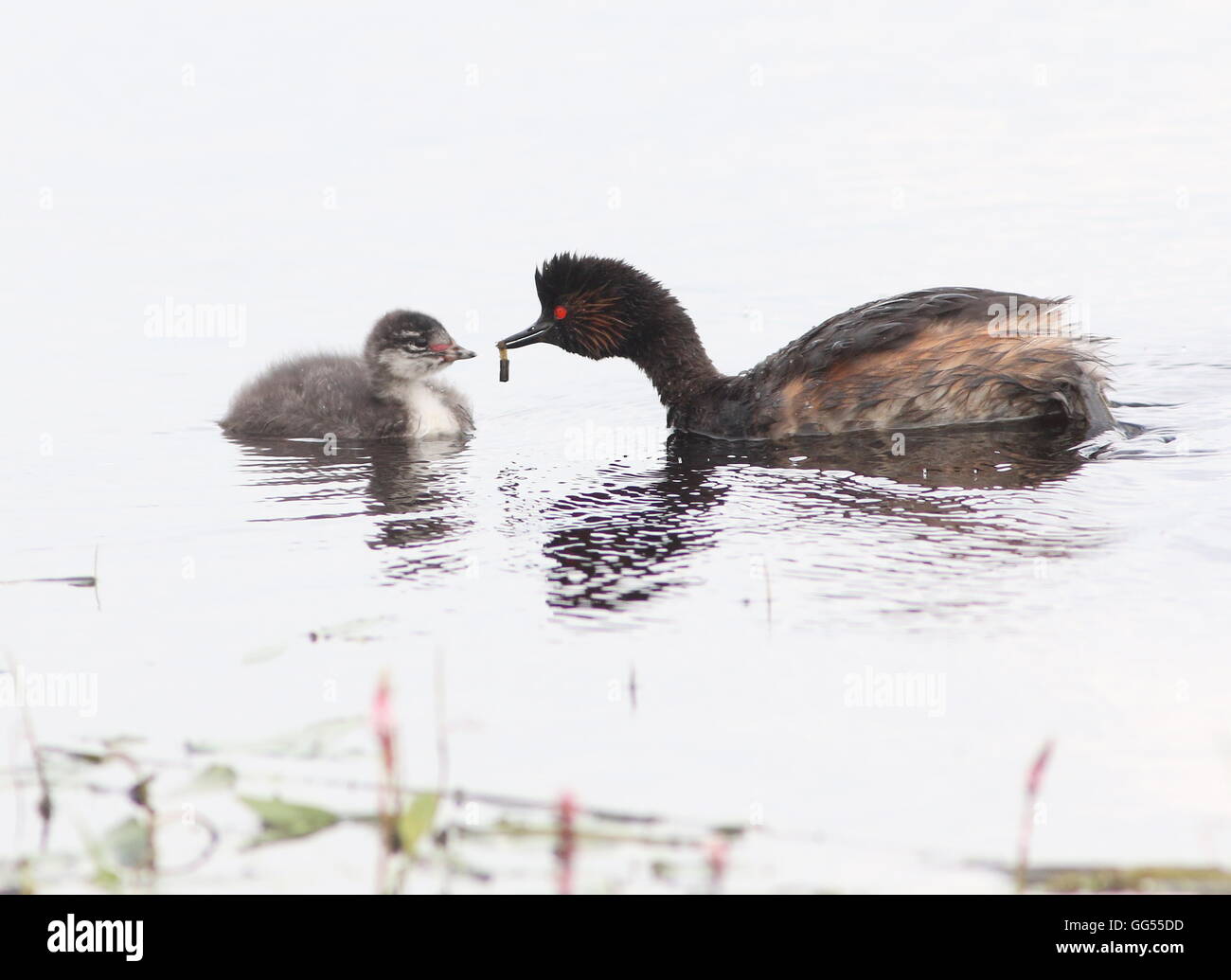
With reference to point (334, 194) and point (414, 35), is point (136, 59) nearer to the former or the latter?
point (414, 35)

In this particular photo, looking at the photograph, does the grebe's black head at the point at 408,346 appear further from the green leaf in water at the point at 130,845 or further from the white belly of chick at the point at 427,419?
the green leaf in water at the point at 130,845

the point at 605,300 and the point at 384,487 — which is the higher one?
the point at 605,300

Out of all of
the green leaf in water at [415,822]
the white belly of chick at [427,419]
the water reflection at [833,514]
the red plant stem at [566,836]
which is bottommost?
the green leaf in water at [415,822]

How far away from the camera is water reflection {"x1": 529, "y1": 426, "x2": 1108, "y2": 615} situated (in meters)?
6.30

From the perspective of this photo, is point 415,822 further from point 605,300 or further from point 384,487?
point 605,300

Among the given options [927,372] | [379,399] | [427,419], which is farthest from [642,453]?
[379,399]

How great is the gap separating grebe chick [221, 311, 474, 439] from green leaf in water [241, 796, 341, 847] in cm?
552

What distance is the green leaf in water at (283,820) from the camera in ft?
13.3

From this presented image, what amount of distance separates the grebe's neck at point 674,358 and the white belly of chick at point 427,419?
3.81 feet

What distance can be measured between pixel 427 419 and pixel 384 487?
130cm

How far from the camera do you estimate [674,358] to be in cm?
964

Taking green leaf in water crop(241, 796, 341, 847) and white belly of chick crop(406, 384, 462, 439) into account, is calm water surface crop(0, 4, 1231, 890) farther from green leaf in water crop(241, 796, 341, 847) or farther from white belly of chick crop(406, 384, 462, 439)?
white belly of chick crop(406, 384, 462, 439)

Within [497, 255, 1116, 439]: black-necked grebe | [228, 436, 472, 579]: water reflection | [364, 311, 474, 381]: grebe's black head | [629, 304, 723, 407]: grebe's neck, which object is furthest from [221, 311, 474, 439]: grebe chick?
[497, 255, 1116, 439]: black-necked grebe

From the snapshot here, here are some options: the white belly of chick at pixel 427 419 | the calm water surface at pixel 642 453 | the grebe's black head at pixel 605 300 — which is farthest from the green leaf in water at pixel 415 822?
the grebe's black head at pixel 605 300
